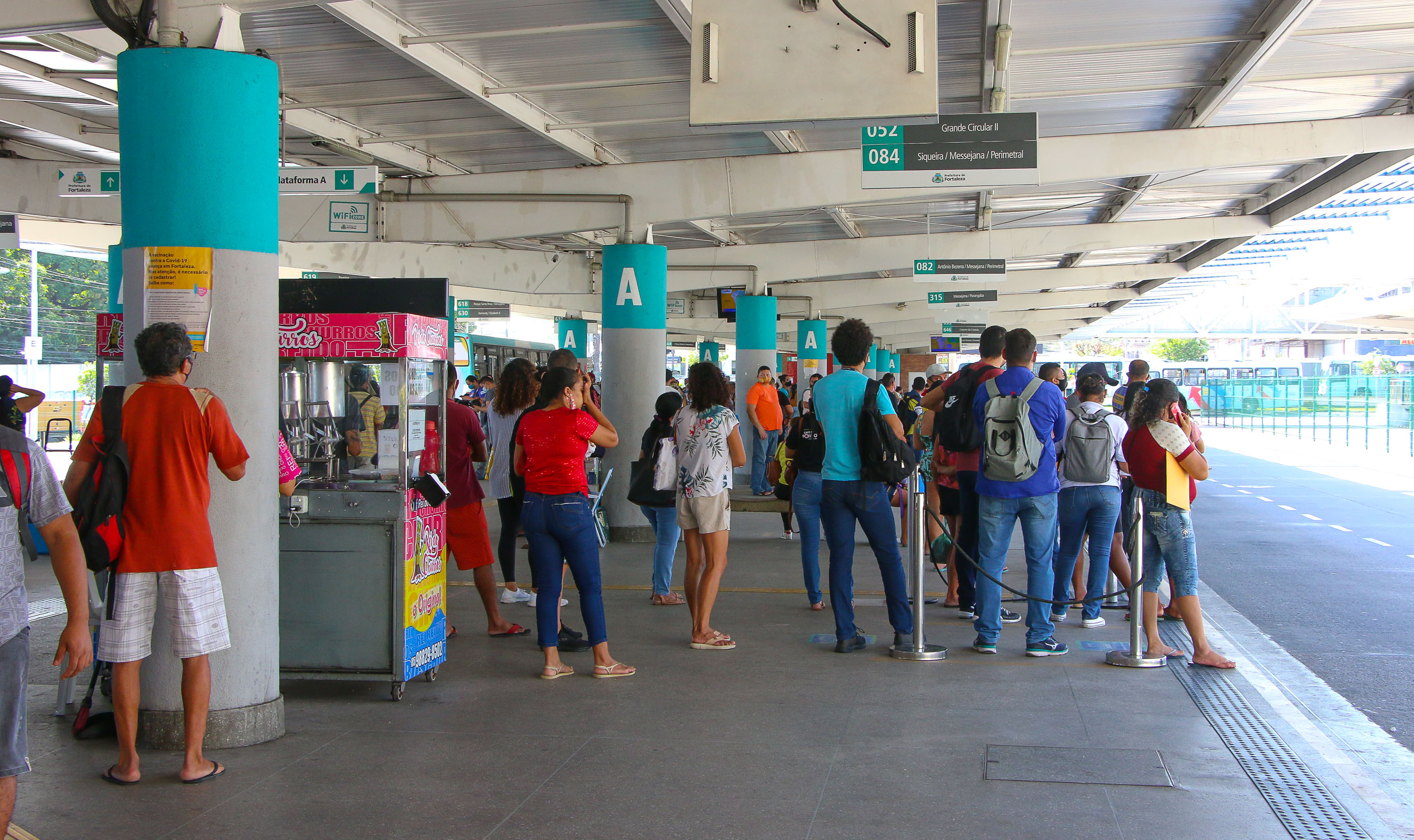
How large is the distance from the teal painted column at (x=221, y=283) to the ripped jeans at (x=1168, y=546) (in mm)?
4869

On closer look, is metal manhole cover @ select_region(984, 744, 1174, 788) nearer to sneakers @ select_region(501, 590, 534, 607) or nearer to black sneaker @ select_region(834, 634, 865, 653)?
black sneaker @ select_region(834, 634, 865, 653)

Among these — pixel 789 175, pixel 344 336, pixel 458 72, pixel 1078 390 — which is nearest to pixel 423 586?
A: pixel 344 336

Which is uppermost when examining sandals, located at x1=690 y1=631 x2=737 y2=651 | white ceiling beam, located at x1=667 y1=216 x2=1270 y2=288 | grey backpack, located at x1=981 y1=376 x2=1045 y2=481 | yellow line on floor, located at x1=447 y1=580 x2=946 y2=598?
white ceiling beam, located at x1=667 y1=216 x2=1270 y2=288

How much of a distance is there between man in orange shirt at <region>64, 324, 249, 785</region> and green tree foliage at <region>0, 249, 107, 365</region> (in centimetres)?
2749

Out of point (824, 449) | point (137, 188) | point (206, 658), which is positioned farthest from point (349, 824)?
point (824, 449)

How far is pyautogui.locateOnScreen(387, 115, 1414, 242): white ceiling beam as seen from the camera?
495 inches

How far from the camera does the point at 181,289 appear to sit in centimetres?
491

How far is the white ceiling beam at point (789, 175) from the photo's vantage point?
12570 mm

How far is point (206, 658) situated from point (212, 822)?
29.9 inches

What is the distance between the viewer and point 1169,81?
1152cm

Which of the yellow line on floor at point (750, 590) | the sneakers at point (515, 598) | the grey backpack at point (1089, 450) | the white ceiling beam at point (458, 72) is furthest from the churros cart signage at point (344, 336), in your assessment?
the grey backpack at point (1089, 450)

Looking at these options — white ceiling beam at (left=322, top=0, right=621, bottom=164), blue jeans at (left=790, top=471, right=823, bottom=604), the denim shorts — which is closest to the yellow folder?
blue jeans at (left=790, top=471, right=823, bottom=604)

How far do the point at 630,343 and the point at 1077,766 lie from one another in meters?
9.20

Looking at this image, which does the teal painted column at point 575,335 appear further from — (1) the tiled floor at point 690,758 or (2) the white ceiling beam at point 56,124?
(1) the tiled floor at point 690,758
